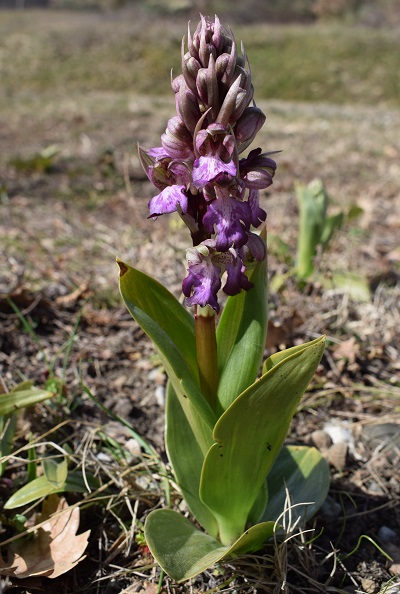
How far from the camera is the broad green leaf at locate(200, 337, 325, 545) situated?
1392 millimetres

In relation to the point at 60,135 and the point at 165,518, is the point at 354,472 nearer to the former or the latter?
the point at 165,518

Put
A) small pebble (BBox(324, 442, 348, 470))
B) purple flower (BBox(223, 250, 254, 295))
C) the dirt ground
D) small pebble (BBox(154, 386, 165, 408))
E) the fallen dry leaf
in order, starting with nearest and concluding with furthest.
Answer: purple flower (BBox(223, 250, 254, 295)) < the fallen dry leaf < the dirt ground < small pebble (BBox(324, 442, 348, 470)) < small pebble (BBox(154, 386, 165, 408))

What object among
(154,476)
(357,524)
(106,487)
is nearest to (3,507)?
(106,487)

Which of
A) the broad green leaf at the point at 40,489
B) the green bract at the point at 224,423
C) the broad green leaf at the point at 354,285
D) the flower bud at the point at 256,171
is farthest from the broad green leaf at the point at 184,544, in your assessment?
the broad green leaf at the point at 354,285

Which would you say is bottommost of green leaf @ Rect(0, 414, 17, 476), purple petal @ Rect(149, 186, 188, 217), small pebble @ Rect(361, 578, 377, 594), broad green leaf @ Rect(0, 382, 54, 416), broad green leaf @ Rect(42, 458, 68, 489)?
small pebble @ Rect(361, 578, 377, 594)

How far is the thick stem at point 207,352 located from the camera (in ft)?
5.02

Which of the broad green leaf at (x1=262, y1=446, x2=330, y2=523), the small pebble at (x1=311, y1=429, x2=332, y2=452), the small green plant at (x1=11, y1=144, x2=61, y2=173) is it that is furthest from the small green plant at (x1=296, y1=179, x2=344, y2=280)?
the small green plant at (x1=11, y1=144, x2=61, y2=173)

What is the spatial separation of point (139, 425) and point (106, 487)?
0.45 meters

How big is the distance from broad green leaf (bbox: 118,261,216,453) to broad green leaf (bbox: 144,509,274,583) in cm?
24

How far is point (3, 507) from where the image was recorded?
1.86 m

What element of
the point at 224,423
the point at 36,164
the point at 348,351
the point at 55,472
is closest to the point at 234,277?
the point at 224,423

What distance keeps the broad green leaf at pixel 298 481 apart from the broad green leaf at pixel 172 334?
35cm

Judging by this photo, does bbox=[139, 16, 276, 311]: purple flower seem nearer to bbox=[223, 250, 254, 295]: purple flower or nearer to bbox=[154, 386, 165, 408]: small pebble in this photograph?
bbox=[223, 250, 254, 295]: purple flower

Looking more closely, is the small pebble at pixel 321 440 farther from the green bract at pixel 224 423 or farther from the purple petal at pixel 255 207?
the purple petal at pixel 255 207
